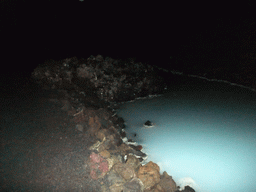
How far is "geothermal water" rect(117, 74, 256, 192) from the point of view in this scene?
1969 millimetres

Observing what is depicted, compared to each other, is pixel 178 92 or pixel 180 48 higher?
pixel 180 48

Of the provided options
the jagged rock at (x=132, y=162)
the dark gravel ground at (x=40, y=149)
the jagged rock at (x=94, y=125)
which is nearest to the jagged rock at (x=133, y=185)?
the jagged rock at (x=132, y=162)

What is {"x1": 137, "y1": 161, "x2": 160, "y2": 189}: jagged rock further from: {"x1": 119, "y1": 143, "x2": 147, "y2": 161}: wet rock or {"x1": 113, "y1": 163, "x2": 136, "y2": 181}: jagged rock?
{"x1": 119, "y1": 143, "x2": 147, "y2": 161}: wet rock

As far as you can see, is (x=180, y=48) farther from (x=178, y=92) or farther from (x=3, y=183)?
(x=3, y=183)

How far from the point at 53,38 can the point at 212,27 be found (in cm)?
294

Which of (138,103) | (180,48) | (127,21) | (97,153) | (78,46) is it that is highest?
(127,21)

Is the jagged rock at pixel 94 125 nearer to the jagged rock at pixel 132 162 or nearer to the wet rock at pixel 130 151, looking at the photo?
the wet rock at pixel 130 151

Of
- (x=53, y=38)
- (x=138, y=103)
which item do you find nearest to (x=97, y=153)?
(x=138, y=103)

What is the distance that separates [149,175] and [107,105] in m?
1.57

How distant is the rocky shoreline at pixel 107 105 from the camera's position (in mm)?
1696

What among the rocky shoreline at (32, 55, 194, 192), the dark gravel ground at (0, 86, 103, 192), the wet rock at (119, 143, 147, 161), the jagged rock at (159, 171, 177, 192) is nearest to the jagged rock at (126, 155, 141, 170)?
the rocky shoreline at (32, 55, 194, 192)

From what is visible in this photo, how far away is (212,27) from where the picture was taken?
4043 mm

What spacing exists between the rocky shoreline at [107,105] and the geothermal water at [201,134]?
0.65 feet

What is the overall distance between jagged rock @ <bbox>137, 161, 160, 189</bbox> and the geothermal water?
0.25 m
